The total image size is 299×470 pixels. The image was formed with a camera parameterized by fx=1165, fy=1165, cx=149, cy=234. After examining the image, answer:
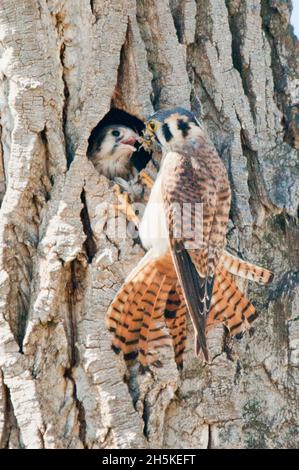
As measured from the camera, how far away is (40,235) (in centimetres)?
595

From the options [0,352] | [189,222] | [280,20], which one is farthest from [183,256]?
[280,20]

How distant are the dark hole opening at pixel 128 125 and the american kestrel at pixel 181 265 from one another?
0.36 m

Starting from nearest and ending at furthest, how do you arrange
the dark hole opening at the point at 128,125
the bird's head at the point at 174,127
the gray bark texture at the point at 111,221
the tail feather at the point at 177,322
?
the gray bark texture at the point at 111,221, the tail feather at the point at 177,322, the bird's head at the point at 174,127, the dark hole opening at the point at 128,125

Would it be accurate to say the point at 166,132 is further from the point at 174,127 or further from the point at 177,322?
the point at 177,322

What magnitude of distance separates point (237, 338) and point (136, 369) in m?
0.61

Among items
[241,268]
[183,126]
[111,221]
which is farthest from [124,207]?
[241,268]

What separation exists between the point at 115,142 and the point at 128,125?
17cm

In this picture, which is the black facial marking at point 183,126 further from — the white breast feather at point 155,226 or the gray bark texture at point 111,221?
the white breast feather at point 155,226

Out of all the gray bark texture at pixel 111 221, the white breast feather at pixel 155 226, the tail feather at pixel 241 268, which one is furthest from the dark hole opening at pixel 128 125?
the tail feather at pixel 241 268

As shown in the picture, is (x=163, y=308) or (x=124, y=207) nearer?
(x=163, y=308)

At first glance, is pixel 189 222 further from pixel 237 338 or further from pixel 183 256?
pixel 237 338

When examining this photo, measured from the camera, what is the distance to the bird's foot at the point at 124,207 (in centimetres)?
605

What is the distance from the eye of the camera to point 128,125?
6.95 metres

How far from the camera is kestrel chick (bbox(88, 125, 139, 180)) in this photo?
702 cm
